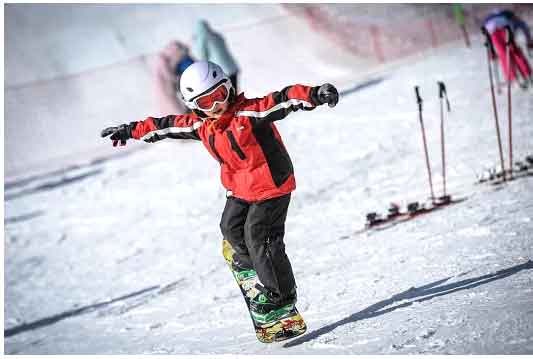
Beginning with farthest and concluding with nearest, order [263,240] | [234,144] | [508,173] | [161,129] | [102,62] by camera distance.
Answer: [102,62] < [508,173] < [161,129] < [263,240] < [234,144]

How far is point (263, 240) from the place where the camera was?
376 cm

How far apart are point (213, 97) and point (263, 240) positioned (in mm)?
836

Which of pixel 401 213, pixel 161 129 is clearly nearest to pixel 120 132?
pixel 161 129

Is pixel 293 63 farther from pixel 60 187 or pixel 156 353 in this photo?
pixel 156 353

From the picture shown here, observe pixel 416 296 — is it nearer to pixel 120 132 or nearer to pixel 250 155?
pixel 250 155

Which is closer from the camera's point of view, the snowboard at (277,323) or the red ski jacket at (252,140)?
the red ski jacket at (252,140)

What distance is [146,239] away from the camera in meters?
8.08

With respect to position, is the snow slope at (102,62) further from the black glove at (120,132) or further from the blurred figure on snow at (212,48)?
the black glove at (120,132)

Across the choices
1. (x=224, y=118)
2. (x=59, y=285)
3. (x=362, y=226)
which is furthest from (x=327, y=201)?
(x=224, y=118)

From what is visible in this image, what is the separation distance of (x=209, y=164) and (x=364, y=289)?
21.1ft

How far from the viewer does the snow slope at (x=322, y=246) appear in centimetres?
368

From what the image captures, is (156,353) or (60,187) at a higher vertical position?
(60,187)

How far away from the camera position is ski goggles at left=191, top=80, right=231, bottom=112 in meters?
3.60

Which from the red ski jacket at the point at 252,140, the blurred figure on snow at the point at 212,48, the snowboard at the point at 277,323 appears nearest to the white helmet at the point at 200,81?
the red ski jacket at the point at 252,140
